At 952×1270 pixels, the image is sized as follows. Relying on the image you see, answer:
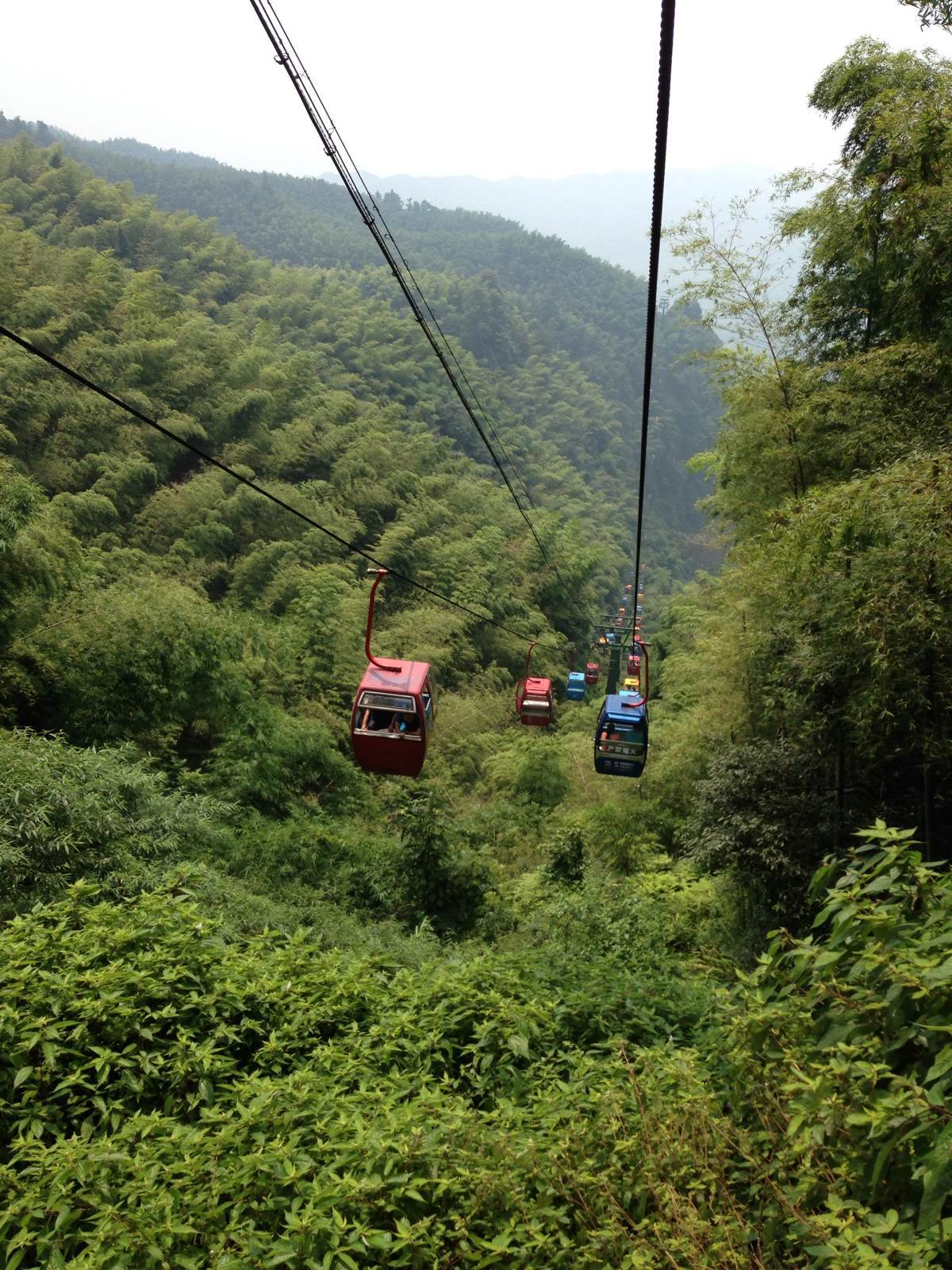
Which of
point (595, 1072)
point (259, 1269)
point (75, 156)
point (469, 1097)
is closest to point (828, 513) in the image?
point (595, 1072)

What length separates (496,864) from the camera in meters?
9.77

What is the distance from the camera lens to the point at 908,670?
4.23 m

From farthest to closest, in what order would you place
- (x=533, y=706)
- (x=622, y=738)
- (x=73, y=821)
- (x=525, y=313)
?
(x=525, y=313) → (x=533, y=706) → (x=622, y=738) → (x=73, y=821)

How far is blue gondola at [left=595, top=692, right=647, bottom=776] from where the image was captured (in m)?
7.36

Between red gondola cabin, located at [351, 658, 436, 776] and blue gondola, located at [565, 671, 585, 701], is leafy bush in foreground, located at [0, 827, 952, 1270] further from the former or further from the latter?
blue gondola, located at [565, 671, 585, 701]

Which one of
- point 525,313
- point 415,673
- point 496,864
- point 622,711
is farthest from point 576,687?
point 525,313

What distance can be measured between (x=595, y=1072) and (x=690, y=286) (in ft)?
24.0

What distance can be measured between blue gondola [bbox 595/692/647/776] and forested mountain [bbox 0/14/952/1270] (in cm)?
76

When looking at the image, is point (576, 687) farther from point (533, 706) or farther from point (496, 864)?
point (496, 864)

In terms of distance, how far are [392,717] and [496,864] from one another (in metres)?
4.46

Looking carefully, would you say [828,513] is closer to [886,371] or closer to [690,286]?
[886,371]

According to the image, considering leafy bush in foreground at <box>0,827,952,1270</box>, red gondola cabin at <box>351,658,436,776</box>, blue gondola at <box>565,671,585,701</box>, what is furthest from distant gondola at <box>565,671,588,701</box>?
leafy bush in foreground at <box>0,827,952,1270</box>

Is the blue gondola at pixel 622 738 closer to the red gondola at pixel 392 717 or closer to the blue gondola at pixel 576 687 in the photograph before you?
the red gondola at pixel 392 717

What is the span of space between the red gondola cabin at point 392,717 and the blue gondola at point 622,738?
6.54 feet
